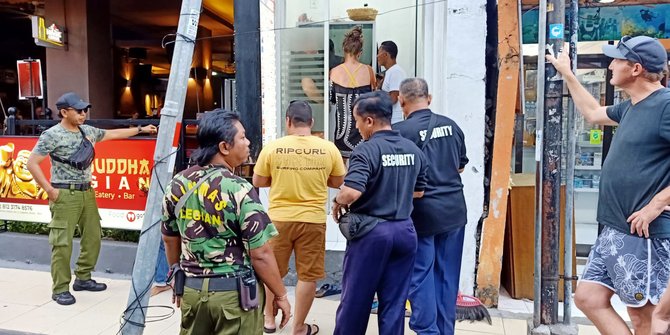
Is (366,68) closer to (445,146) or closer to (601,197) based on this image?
(445,146)

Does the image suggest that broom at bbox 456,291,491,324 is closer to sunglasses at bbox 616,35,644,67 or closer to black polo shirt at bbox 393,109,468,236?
black polo shirt at bbox 393,109,468,236

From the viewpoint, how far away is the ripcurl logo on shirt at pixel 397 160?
129 inches

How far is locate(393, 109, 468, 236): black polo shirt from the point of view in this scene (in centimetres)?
369

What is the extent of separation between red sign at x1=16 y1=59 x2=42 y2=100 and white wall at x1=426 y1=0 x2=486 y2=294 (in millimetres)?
5859

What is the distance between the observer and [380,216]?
329 cm

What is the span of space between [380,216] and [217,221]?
3.88ft

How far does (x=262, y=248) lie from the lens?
101 inches

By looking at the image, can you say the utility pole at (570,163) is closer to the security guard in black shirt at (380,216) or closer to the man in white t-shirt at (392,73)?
the security guard in black shirt at (380,216)

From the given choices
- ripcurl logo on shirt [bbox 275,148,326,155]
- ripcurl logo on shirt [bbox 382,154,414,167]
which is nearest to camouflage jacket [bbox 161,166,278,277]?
ripcurl logo on shirt [bbox 382,154,414,167]

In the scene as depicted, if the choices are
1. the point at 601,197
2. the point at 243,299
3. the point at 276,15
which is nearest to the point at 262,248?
the point at 243,299

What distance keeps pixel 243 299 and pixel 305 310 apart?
1.66 meters

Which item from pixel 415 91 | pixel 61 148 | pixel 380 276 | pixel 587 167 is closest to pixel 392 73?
pixel 415 91

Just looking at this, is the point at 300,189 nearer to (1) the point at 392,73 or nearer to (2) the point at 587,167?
(1) the point at 392,73

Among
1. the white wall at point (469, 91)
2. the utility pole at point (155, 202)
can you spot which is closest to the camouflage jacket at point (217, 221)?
the utility pole at point (155, 202)
